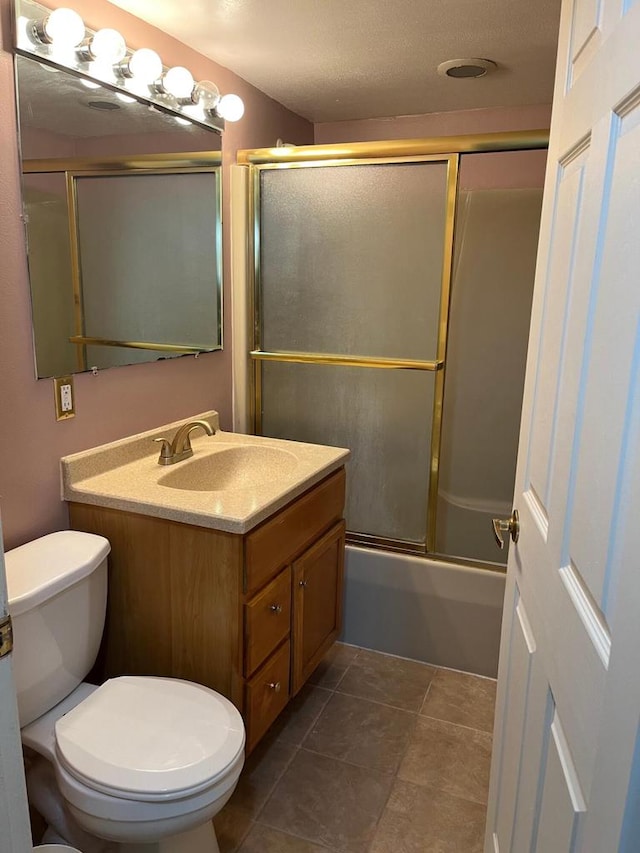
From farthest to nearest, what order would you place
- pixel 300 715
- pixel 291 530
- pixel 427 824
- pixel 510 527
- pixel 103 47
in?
1. pixel 300 715
2. pixel 291 530
3. pixel 427 824
4. pixel 103 47
5. pixel 510 527

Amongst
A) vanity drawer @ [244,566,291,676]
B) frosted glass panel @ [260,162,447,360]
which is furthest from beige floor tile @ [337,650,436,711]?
frosted glass panel @ [260,162,447,360]

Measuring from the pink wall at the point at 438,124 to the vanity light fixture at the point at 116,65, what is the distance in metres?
0.87

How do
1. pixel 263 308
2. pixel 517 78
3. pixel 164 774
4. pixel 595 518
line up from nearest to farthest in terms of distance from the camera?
pixel 595 518 < pixel 164 774 < pixel 517 78 < pixel 263 308

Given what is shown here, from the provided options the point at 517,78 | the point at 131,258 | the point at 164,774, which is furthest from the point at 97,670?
the point at 517,78

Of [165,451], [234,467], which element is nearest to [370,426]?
[234,467]

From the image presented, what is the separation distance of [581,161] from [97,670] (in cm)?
181

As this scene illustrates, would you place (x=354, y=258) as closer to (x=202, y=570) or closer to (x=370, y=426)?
(x=370, y=426)

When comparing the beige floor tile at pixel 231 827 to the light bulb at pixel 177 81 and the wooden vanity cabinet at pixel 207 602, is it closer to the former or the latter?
the wooden vanity cabinet at pixel 207 602

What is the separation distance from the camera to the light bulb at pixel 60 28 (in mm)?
1521

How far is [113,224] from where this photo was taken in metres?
1.88

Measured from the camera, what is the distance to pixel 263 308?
8.43ft

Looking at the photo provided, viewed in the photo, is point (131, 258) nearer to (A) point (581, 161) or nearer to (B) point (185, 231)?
(B) point (185, 231)

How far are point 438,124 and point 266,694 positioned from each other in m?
2.53

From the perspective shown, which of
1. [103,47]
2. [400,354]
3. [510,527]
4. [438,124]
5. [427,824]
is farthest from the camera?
[438,124]
